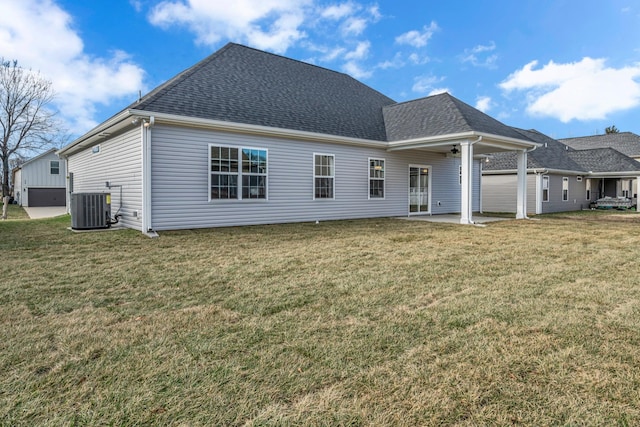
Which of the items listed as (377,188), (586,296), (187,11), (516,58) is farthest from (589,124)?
(586,296)

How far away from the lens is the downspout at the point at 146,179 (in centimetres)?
860

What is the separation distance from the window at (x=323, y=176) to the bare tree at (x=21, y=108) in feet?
71.5

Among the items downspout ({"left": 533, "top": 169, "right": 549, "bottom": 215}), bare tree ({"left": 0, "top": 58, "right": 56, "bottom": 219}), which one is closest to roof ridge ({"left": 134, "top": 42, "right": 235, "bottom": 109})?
downspout ({"left": 533, "top": 169, "right": 549, "bottom": 215})

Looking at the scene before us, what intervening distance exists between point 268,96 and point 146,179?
15.9ft

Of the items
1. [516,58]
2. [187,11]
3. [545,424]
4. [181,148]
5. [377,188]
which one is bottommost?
[545,424]

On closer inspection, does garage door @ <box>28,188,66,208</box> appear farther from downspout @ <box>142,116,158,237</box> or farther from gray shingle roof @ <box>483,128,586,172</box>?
gray shingle roof @ <box>483,128,586,172</box>

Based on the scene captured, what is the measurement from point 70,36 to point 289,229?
47.8ft

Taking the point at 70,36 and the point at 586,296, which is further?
the point at 70,36

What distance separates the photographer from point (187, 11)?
13.5 meters

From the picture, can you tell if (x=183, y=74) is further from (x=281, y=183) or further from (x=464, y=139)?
(x=464, y=139)

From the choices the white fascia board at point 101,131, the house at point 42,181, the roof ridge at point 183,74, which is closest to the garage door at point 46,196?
the house at point 42,181

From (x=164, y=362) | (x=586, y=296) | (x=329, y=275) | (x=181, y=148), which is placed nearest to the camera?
(x=164, y=362)

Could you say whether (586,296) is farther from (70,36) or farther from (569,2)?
(70,36)

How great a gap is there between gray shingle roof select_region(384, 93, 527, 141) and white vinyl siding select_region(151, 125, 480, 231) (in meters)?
1.12
